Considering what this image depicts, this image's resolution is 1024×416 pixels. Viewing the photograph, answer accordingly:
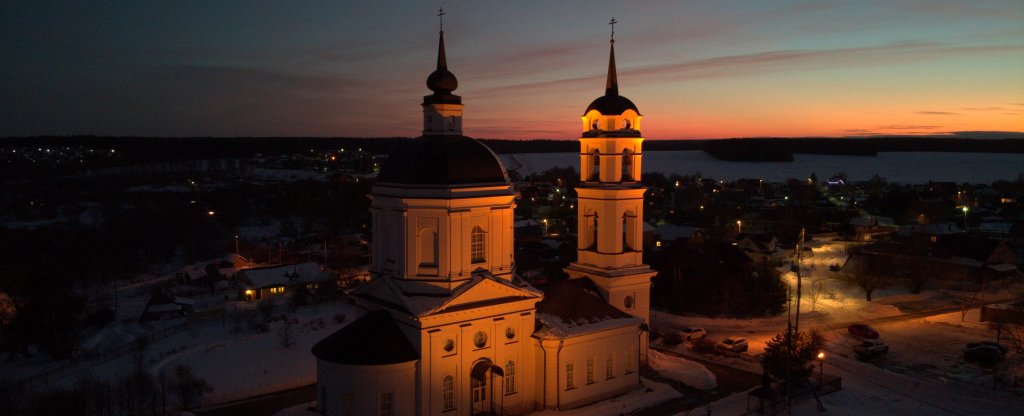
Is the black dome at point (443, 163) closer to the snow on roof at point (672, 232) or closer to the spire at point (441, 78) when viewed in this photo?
the spire at point (441, 78)

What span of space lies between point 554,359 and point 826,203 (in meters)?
77.8

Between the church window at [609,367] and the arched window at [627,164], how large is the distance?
252 inches

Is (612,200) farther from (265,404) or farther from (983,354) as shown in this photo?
(983,354)

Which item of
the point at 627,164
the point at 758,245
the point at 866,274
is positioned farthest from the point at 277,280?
the point at 758,245

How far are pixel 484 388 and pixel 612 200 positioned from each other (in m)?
8.05

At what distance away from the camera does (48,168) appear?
123875mm

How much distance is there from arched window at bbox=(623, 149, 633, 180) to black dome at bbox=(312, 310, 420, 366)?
1001cm

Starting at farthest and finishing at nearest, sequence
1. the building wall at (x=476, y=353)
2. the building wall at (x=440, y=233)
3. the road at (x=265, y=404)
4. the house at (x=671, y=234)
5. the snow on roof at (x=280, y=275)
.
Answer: the house at (x=671, y=234)
the snow on roof at (x=280, y=275)
the road at (x=265, y=404)
the building wall at (x=440, y=233)
the building wall at (x=476, y=353)

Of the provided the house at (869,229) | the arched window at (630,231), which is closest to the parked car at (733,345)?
the arched window at (630,231)

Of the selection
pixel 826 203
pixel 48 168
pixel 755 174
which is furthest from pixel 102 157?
pixel 755 174

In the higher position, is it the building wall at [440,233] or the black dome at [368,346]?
the building wall at [440,233]

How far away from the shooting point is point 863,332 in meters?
29.5

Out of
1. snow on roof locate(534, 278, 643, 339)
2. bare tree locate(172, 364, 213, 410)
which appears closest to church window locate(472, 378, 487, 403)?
snow on roof locate(534, 278, 643, 339)

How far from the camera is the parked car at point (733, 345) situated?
2733cm
